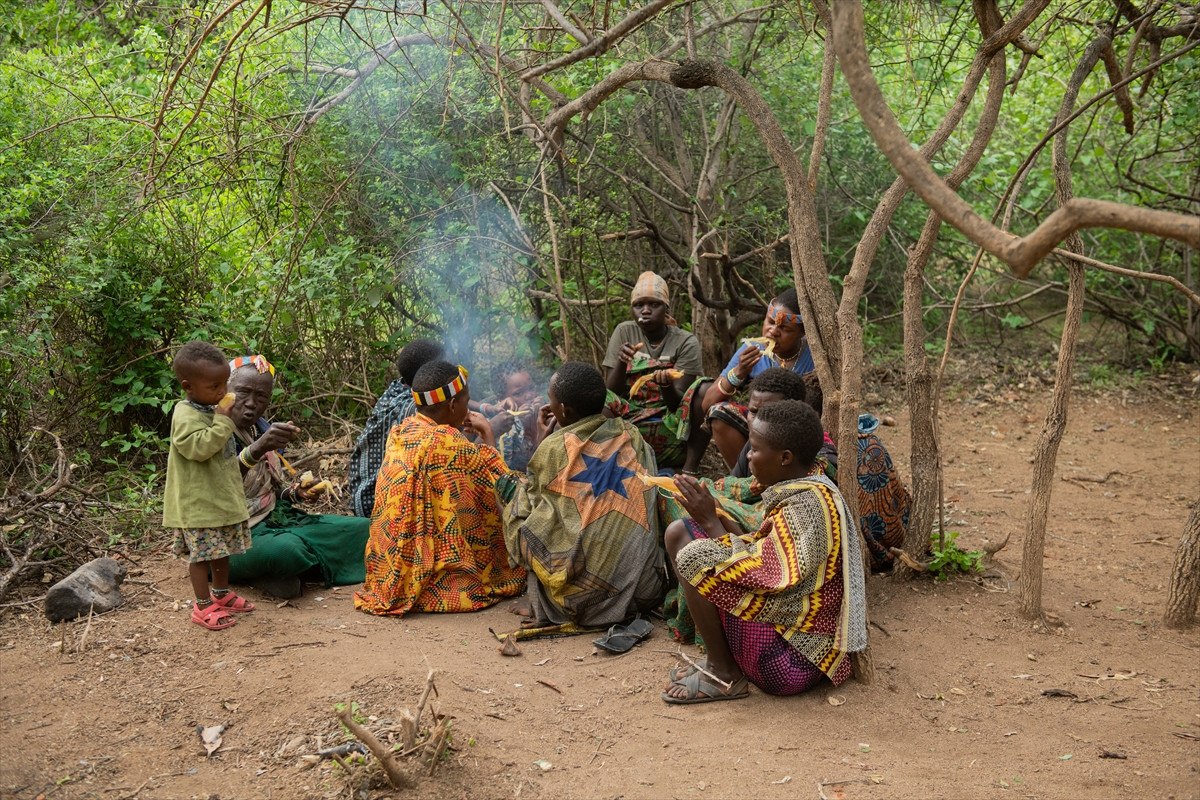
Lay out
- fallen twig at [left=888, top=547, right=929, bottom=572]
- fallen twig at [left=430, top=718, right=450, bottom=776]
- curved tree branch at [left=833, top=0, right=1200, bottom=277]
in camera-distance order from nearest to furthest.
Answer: curved tree branch at [left=833, top=0, right=1200, bottom=277]
fallen twig at [left=430, top=718, right=450, bottom=776]
fallen twig at [left=888, top=547, right=929, bottom=572]

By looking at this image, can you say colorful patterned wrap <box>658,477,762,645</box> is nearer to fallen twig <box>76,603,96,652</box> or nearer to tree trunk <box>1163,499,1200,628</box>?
tree trunk <box>1163,499,1200,628</box>

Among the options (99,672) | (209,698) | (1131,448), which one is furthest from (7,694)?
(1131,448)

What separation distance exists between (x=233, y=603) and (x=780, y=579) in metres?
2.45

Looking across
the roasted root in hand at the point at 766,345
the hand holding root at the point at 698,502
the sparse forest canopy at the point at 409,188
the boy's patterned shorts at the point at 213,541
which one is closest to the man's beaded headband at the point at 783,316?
the roasted root in hand at the point at 766,345

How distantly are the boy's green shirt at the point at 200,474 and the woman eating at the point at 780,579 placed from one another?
1.92 meters

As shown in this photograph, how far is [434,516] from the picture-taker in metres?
4.52

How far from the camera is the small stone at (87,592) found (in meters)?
4.20

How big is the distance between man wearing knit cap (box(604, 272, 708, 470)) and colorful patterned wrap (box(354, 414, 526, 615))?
120 centimetres

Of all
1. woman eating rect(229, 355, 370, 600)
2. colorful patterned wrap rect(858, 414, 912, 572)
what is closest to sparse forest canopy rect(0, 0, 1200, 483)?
colorful patterned wrap rect(858, 414, 912, 572)

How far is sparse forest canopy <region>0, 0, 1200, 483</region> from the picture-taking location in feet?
18.4

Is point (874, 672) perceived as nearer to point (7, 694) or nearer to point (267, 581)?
point (267, 581)

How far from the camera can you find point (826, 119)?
12.6ft

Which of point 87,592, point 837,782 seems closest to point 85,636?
point 87,592

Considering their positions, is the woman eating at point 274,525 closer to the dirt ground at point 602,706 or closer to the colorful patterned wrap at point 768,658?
the dirt ground at point 602,706
